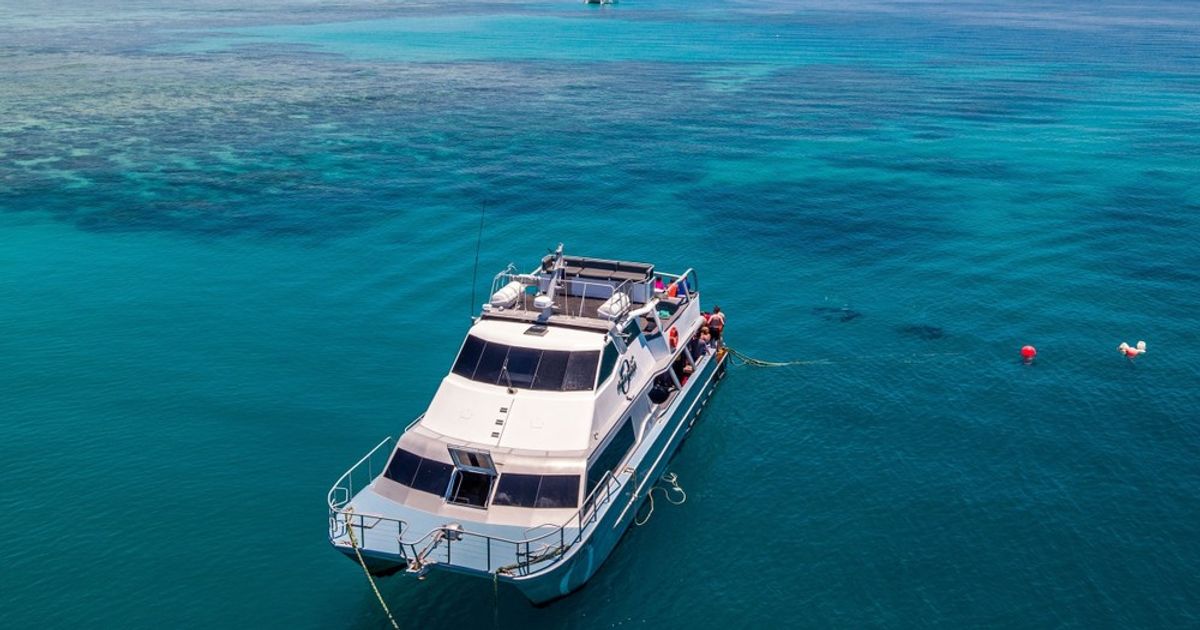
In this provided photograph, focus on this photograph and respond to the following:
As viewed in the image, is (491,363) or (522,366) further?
(491,363)

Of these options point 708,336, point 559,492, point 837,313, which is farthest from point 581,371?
point 837,313

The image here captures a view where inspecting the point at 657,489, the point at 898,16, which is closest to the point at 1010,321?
the point at 657,489

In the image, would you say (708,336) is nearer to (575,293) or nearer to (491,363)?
(575,293)

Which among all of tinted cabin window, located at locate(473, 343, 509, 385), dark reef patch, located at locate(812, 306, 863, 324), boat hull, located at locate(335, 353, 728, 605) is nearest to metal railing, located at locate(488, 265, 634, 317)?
tinted cabin window, located at locate(473, 343, 509, 385)

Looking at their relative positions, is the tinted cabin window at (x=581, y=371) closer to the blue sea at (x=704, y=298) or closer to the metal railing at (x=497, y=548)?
the metal railing at (x=497, y=548)

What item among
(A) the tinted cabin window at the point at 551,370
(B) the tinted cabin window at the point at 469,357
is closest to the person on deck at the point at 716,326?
(A) the tinted cabin window at the point at 551,370

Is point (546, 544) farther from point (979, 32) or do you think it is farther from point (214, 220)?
point (979, 32)
